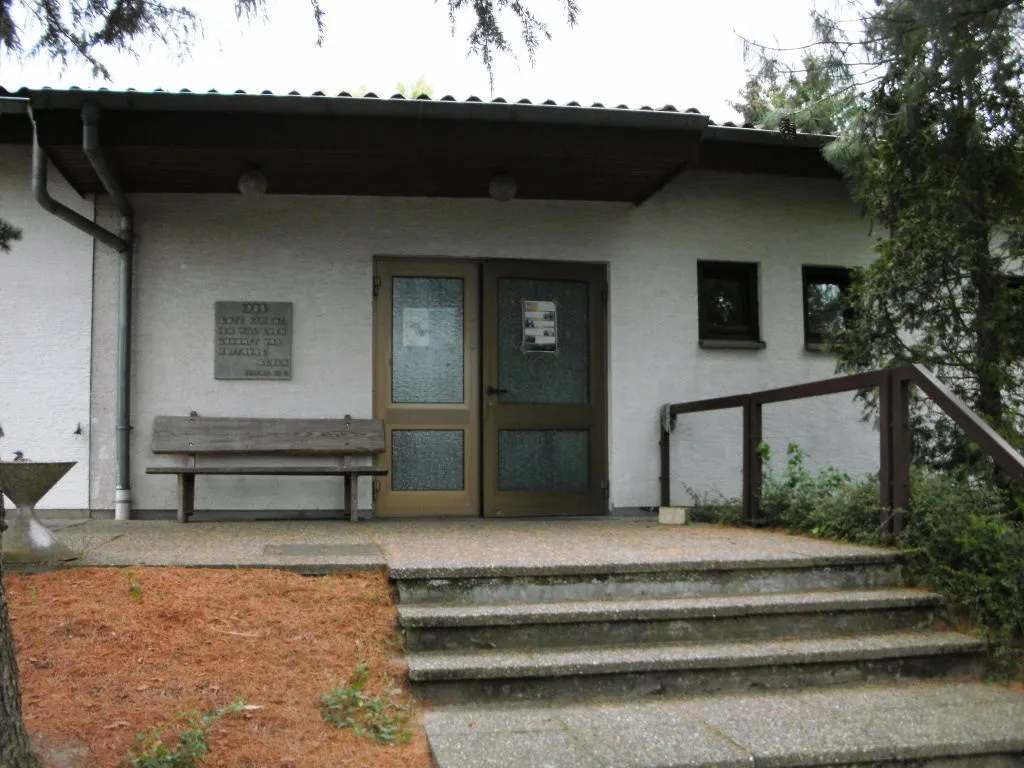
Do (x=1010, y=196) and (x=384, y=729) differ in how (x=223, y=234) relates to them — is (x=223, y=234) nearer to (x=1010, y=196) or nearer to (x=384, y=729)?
(x=384, y=729)

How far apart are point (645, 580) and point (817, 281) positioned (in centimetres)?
482

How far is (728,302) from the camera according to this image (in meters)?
8.55

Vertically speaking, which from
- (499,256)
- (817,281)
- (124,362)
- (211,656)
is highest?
(499,256)

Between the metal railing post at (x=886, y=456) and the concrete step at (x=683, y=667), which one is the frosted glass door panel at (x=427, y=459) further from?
the concrete step at (x=683, y=667)

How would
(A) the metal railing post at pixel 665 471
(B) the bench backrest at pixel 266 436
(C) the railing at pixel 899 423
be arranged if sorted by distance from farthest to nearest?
(A) the metal railing post at pixel 665 471
(B) the bench backrest at pixel 266 436
(C) the railing at pixel 899 423

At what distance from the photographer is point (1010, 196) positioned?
6434 millimetres

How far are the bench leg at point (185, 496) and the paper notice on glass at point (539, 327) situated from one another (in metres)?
2.88

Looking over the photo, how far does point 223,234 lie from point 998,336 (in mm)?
5801

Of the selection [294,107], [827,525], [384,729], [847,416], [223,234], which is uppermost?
[294,107]

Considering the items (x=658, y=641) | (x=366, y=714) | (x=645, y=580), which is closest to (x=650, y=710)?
(x=658, y=641)

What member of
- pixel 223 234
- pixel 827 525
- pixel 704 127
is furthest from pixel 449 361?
pixel 827 525

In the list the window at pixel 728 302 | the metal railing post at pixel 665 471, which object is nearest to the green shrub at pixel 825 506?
the metal railing post at pixel 665 471

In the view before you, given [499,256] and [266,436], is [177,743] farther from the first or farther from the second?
[499,256]

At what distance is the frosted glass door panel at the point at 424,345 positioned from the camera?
788cm
